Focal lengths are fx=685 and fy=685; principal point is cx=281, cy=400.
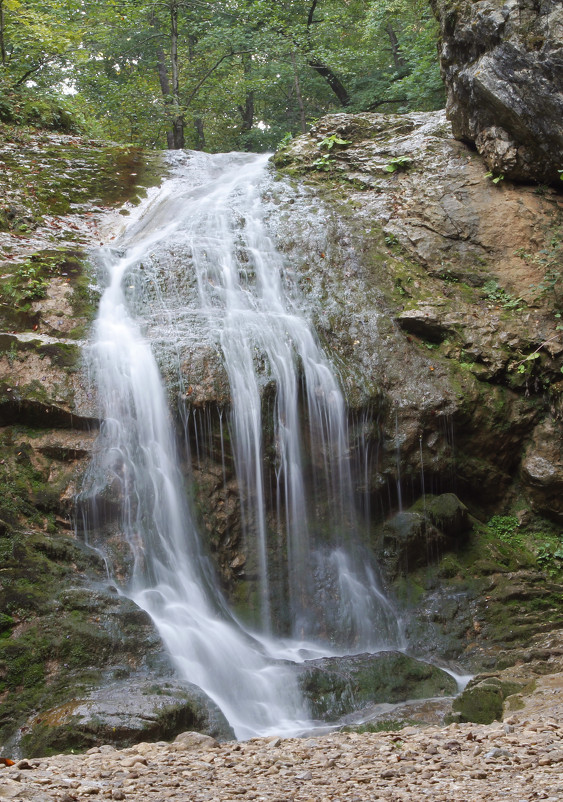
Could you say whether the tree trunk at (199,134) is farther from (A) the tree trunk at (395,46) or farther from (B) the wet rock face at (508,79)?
(B) the wet rock face at (508,79)

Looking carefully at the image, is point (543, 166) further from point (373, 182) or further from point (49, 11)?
point (49, 11)

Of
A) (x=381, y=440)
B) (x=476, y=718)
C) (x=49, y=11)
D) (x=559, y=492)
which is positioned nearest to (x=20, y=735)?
(x=476, y=718)

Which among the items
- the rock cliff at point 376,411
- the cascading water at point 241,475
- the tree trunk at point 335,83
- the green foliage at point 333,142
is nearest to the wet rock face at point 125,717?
the rock cliff at point 376,411

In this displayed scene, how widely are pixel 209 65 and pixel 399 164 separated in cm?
1003

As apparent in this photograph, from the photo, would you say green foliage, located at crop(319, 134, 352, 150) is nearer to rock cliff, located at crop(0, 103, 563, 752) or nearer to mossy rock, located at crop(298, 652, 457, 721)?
rock cliff, located at crop(0, 103, 563, 752)

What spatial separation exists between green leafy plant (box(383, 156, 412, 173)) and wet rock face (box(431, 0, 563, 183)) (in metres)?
1.01

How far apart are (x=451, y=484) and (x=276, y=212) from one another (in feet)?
17.9

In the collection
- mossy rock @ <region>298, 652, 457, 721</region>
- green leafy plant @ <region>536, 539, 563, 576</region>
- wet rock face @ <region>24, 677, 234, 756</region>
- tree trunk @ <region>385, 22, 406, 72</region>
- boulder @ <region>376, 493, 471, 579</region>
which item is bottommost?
mossy rock @ <region>298, 652, 457, 721</region>

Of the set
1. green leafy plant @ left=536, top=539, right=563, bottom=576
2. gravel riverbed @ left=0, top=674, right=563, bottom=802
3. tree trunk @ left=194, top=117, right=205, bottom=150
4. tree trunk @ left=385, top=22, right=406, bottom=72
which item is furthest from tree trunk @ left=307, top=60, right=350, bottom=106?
gravel riverbed @ left=0, top=674, right=563, bottom=802

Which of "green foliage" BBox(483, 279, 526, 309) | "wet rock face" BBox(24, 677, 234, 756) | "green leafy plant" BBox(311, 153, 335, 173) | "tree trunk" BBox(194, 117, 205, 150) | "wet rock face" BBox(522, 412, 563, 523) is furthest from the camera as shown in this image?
"tree trunk" BBox(194, 117, 205, 150)

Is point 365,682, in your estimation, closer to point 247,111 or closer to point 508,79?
point 508,79

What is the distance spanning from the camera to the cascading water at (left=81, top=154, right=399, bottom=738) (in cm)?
664

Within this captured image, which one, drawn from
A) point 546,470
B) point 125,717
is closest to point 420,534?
point 546,470

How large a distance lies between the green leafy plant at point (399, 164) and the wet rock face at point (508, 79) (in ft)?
3.32
